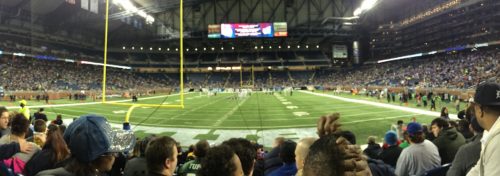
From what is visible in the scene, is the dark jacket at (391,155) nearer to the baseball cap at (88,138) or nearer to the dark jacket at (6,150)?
the baseball cap at (88,138)

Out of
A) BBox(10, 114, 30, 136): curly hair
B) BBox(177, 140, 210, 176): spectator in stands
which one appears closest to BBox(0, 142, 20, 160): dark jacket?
BBox(10, 114, 30, 136): curly hair

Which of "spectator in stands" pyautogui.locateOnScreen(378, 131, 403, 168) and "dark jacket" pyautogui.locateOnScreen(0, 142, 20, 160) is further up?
"dark jacket" pyautogui.locateOnScreen(0, 142, 20, 160)

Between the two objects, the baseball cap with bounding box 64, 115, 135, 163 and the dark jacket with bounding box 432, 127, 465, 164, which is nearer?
the baseball cap with bounding box 64, 115, 135, 163

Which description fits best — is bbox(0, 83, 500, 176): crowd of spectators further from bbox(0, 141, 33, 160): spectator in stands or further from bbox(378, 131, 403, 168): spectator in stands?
bbox(378, 131, 403, 168): spectator in stands

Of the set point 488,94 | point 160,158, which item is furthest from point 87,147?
point 488,94

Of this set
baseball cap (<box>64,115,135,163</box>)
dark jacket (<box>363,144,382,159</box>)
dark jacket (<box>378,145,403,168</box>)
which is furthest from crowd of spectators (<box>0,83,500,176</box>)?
dark jacket (<box>363,144,382,159</box>)

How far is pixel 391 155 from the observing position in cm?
579

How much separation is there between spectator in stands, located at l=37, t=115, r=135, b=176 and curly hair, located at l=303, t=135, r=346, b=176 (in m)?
Result: 1.42

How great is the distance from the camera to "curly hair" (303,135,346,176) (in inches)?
52.6

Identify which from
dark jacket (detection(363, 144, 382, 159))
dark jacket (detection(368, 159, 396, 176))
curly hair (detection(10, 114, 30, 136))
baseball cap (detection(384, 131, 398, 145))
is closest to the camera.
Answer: dark jacket (detection(368, 159, 396, 176))

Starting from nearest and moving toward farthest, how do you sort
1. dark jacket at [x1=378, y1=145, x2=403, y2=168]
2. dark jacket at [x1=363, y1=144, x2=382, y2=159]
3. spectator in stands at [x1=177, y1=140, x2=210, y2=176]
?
spectator in stands at [x1=177, y1=140, x2=210, y2=176]
dark jacket at [x1=378, y1=145, x2=403, y2=168]
dark jacket at [x1=363, y1=144, x2=382, y2=159]

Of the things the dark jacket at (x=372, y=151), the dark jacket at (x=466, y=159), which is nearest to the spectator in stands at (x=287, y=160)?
the dark jacket at (x=466, y=159)

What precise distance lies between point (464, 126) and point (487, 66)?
1659 inches

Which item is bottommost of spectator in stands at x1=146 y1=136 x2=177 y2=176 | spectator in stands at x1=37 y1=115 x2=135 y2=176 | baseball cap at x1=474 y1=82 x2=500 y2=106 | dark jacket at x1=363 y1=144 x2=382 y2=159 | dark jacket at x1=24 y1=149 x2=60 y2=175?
dark jacket at x1=363 y1=144 x2=382 y2=159
